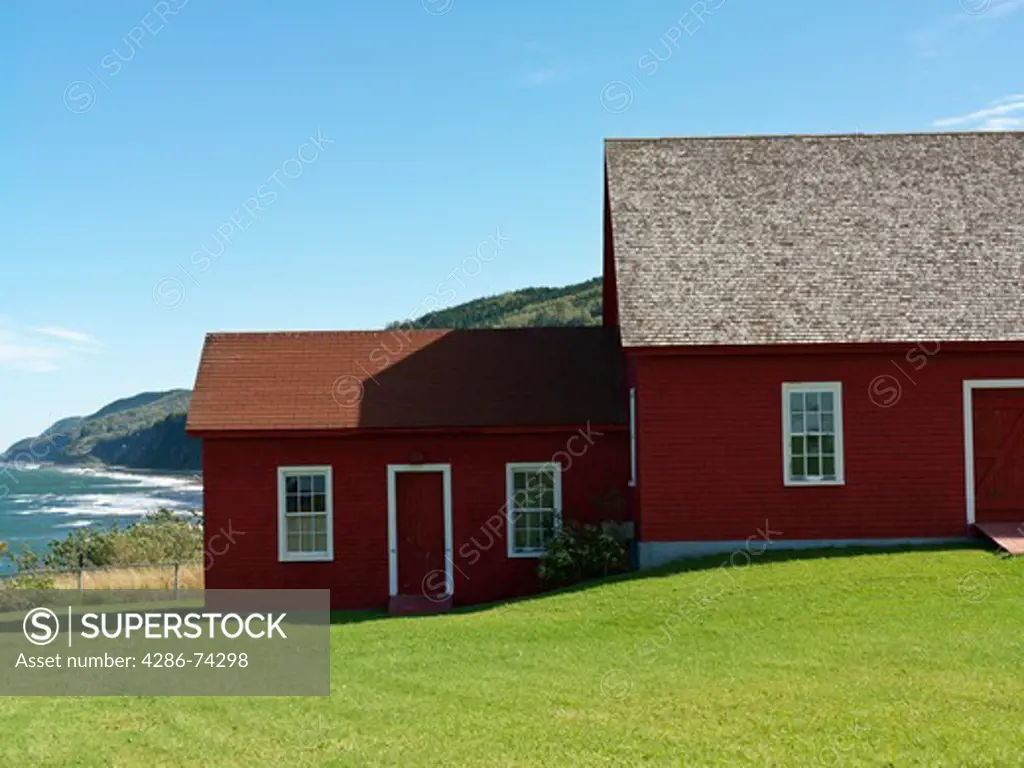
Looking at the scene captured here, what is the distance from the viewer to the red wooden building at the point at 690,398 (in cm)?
1947

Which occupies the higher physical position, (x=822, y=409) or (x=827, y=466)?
(x=822, y=409)

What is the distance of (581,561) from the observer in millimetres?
19938

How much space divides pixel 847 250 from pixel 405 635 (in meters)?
10.8

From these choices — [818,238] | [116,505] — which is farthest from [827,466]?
[116,505]

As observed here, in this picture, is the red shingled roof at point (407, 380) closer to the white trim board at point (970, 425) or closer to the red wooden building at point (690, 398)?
the red wooden building at point (690, 398)

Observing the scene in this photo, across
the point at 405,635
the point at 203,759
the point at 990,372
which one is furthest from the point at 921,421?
the point at 203,759

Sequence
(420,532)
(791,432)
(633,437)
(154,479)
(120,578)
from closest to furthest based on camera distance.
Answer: (791,432) → (633,437) → (420,532) → (120,578) → (154,479)

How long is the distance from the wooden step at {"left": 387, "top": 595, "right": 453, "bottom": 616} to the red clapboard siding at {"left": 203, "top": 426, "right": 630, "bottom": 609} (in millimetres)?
365

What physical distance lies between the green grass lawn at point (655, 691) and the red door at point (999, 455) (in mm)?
2483

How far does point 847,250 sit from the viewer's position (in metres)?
21.0

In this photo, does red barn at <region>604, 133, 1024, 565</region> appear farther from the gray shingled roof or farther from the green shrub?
the green shrub

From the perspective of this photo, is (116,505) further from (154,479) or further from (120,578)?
(120,578)

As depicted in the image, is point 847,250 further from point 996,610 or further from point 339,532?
point 339,532

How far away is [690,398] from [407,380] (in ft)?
18.9
